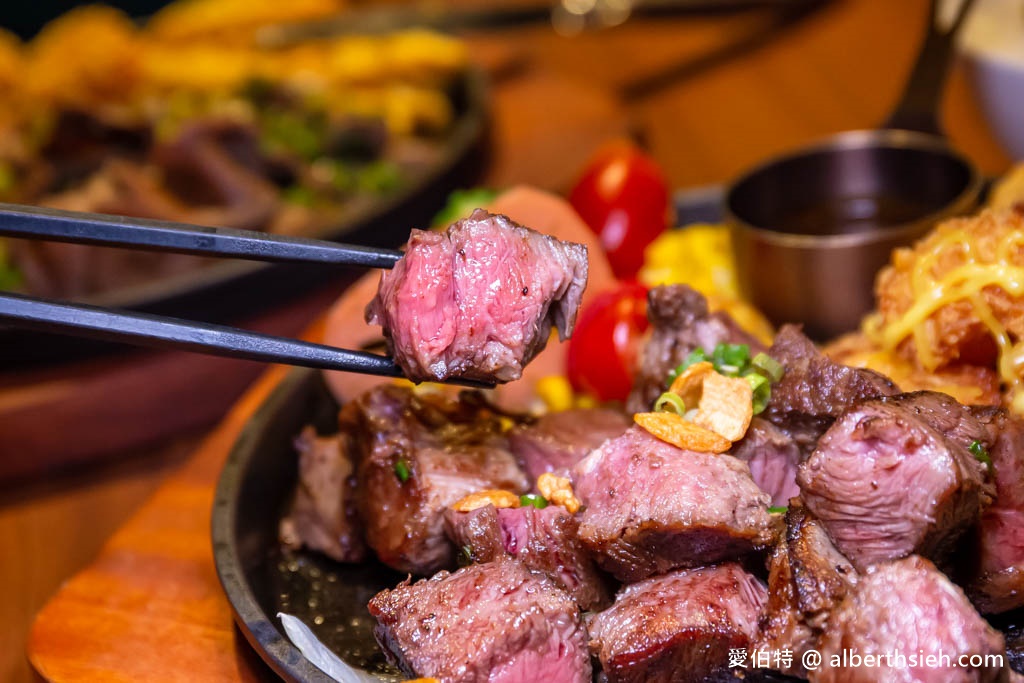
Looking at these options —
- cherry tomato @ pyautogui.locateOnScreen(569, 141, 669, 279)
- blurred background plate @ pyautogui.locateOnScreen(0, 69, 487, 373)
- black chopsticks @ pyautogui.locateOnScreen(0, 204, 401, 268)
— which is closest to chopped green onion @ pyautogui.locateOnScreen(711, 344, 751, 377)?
black chopsticks @ pyautogui.locateOnScreen(0, 204, 401, 268)

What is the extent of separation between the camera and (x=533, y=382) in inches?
130

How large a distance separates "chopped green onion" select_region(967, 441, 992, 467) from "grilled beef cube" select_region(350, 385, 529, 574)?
1055mm

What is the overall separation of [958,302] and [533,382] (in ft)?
4.58

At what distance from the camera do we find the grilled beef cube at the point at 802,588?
1.88 metres

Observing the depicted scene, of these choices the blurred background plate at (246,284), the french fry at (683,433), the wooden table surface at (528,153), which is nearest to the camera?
the french fry at (683,433)

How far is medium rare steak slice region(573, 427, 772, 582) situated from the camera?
2023 mm

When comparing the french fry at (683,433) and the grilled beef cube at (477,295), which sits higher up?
the grilled beef cube at (477,295)

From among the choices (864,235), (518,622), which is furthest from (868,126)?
(518,622)

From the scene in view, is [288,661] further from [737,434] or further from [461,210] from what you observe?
[461,210]

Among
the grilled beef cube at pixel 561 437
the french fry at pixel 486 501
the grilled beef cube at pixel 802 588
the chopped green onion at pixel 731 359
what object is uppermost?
the chopped green onion at pixel 731 359

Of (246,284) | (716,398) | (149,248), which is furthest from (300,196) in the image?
(716,398)

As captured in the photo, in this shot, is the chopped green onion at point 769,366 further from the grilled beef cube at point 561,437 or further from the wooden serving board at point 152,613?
the wooden serving board at point 152,613

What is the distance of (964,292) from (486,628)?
4.69 feet

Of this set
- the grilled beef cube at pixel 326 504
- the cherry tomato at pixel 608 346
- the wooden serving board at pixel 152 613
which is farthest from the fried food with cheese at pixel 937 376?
the wooden serving board at pixel 152 613
